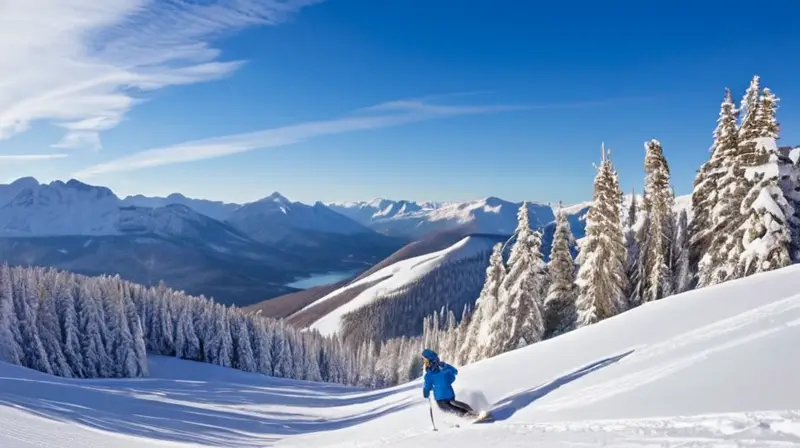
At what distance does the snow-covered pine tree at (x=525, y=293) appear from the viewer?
3234cm

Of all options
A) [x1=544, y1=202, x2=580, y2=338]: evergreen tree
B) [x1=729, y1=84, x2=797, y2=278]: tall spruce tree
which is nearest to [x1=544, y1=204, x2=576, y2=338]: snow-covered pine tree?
[x1=544, y1=202, x2=580, y2=338]: evergreen tree

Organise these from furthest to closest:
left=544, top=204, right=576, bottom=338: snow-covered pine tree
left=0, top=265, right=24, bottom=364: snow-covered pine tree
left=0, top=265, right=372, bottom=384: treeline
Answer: left=0, top=265, right=372, bottom=384: treeline, left=0, top=265, right=24, bottom=364: snow-covered pine tree, left=544, top=204, right=576, bottom=338: snow-covered pine tree

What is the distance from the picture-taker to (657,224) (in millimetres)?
30828

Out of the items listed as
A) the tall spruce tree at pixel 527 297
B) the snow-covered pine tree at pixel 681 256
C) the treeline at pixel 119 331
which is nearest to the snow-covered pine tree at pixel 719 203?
the snow-covered pine tree at pixel 681 256

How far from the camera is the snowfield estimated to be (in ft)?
27.1

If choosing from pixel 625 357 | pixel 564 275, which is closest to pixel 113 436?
pixel 625 357

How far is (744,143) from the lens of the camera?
2706 centimetres

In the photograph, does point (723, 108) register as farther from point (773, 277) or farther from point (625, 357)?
point (625, 357)

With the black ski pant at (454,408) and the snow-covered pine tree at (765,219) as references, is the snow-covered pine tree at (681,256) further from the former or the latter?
the black ski pant at (454,408)

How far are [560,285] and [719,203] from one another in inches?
442

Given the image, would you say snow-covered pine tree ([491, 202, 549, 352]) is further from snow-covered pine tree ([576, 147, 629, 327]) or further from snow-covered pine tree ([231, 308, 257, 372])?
snow-covered pine tree ([231, 308, 257, 372])

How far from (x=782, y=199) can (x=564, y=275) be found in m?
13.7

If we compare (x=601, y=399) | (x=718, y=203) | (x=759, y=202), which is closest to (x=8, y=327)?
(x=601, y=399)

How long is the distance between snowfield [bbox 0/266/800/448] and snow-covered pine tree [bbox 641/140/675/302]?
1050 centimetres
